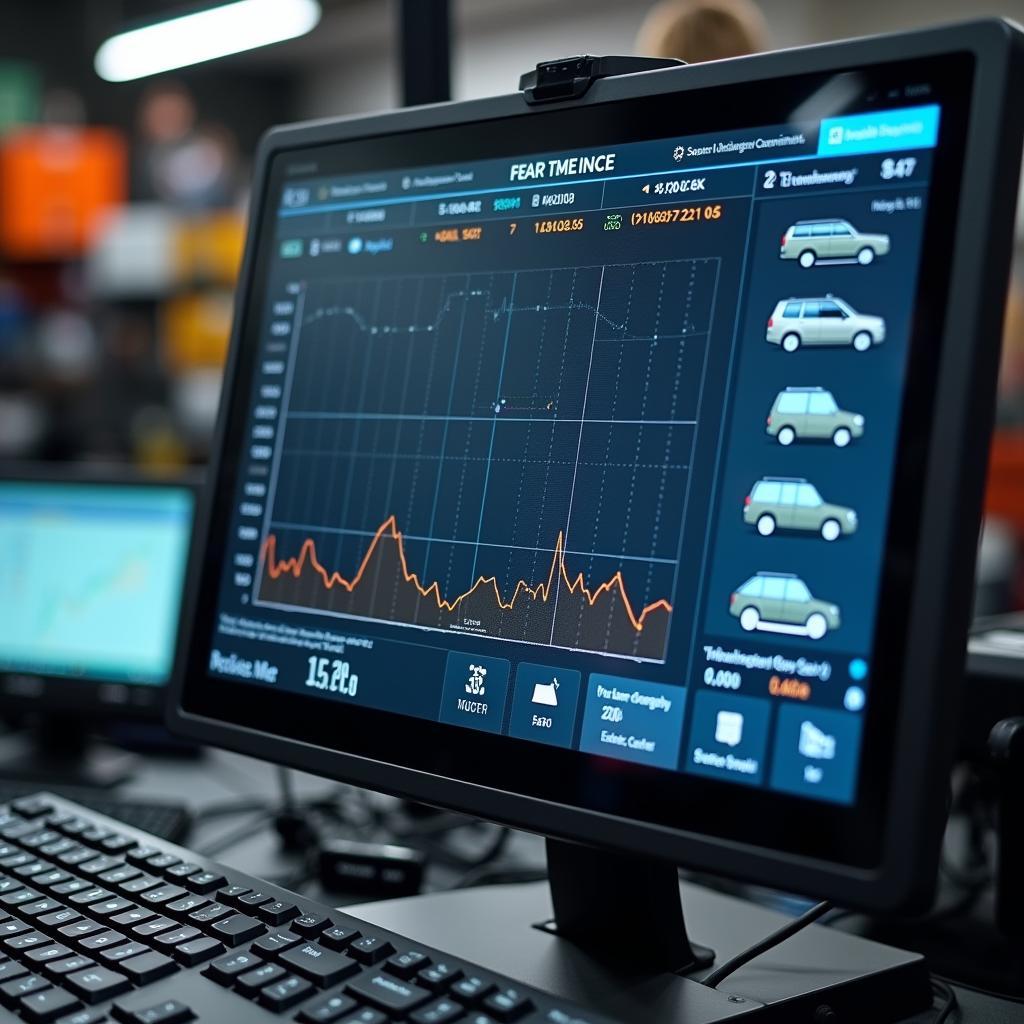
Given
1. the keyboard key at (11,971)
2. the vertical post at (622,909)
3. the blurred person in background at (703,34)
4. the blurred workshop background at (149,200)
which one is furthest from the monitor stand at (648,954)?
the blurred workshop background at (149,200)

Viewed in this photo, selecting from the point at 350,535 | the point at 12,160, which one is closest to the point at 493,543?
the point at 350,535

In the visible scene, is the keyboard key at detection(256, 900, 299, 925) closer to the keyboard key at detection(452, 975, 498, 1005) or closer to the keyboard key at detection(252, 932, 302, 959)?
the keyboard key at detection(252, 932, 302, 959)

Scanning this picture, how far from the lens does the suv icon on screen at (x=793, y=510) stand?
0.58 metres

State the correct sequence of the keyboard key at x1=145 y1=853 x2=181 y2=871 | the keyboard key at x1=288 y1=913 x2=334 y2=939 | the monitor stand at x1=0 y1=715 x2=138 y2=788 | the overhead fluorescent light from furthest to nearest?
the overhead fluorescent light → the monitor stand at x1=0 y1=715 x2=138 y2=788 → the keyboard key at x1=145 y1=853 x2=181 y2=871 → the keyboard key at x1=288 y1=913 x2=334 y2=939

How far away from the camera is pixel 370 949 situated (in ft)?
2.02

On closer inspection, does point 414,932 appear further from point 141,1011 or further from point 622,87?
point 622,87

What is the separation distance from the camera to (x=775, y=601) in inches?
23.4

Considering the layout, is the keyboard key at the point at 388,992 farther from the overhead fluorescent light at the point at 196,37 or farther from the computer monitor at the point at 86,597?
the overhead fluorescent light at the point at 196,37

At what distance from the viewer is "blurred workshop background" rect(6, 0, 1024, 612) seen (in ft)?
18.7

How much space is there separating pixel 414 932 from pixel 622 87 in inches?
20.4

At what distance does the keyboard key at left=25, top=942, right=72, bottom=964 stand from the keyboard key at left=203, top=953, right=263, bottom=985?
83 millimetres

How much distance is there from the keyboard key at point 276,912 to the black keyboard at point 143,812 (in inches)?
15.6

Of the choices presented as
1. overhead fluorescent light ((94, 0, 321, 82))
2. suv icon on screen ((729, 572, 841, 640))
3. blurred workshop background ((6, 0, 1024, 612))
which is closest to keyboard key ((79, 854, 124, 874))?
suv icon on screen ((729, 572, 841, 640))

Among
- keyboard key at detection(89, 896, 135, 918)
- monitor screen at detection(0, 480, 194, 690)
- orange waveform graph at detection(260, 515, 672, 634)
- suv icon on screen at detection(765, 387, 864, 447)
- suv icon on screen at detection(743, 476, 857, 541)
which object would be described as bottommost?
keyboard key at detection(89, 896, 135, 918)
